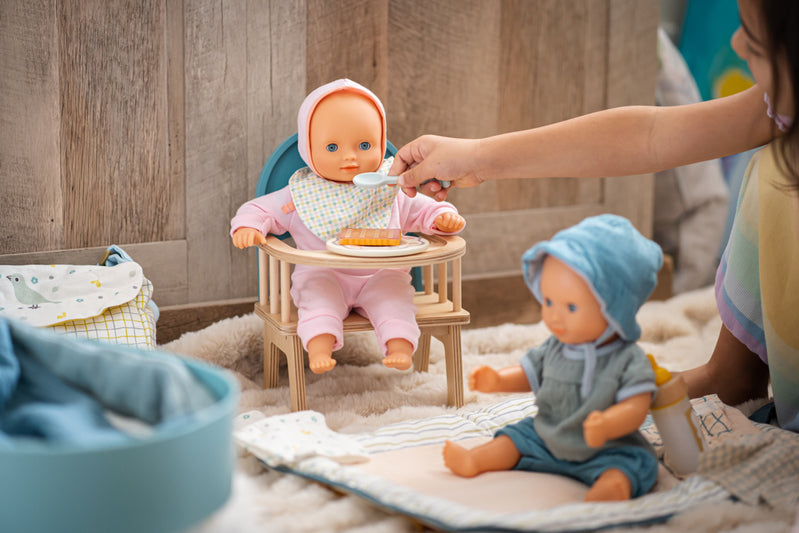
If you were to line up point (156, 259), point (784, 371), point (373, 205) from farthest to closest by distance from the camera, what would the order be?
point (156, 259), point (373, 205), point (784, 371)

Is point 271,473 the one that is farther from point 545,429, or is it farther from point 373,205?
point 373,205

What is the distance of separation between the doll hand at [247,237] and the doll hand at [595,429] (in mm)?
748

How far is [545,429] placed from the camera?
109 centimetres

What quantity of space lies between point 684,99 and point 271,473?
6.27ft

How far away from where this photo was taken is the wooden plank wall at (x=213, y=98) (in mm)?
1611

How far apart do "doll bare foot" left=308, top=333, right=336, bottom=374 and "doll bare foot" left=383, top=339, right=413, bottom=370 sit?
0.33 feet

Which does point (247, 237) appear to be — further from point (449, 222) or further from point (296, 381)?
point (449, 222)

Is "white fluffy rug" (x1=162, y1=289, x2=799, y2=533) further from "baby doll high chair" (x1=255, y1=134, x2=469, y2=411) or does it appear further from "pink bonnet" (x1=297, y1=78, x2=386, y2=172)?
"pink bonnet" (x1=297, y1=78, x2=386, y2=172)

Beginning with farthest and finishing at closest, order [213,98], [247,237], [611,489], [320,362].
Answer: [213,98] → [247,237] → [320,362] → [611,489]

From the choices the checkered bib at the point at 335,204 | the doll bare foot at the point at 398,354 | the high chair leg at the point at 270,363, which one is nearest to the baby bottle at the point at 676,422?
the doll bare foot at the point at 398,354

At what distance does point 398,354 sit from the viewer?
1.42 meters

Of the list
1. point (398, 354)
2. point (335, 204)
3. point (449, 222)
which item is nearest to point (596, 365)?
point (398, 354)

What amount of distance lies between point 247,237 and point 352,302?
0.24m

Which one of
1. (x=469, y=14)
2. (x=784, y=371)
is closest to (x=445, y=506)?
(x=784, y=371)
